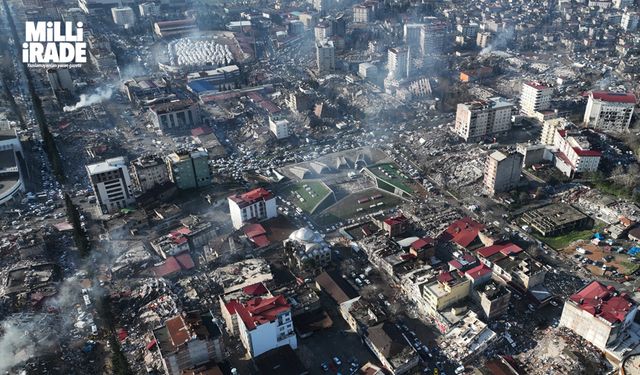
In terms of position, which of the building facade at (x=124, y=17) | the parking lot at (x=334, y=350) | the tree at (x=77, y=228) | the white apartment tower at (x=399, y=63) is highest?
the building facade at (x=124, y=17)

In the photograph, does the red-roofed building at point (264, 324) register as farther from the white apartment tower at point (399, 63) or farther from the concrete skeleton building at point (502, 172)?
the white apartment tower at point (399, 63)

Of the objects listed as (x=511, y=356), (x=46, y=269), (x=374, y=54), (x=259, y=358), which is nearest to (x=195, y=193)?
(x=46, y=269)

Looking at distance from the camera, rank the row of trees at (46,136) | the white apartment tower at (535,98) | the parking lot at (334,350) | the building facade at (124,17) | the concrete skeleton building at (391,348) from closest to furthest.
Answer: the concrete skeleton building at (391,348), the parking lot at (334,350), the row of trees at (46,136), the white apartment tower at (535,98), the building facade at (124,17)

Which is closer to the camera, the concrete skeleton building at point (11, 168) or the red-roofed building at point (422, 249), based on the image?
the red-roofed building at point (422, 249)

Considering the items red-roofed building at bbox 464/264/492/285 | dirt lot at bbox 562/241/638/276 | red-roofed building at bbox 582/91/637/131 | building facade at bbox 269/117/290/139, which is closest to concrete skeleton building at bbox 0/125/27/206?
building facade at bbox 269/117/290/139

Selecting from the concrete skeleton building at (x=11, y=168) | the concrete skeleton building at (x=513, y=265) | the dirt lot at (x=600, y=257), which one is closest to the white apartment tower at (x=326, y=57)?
the concrete skeleton building at (x=11, y=168)

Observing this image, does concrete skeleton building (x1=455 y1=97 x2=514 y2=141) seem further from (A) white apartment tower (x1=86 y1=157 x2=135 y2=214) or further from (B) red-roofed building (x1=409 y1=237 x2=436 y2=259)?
(A) white apartment tower (x1=86 y1=157 x2=135 y2=214)
